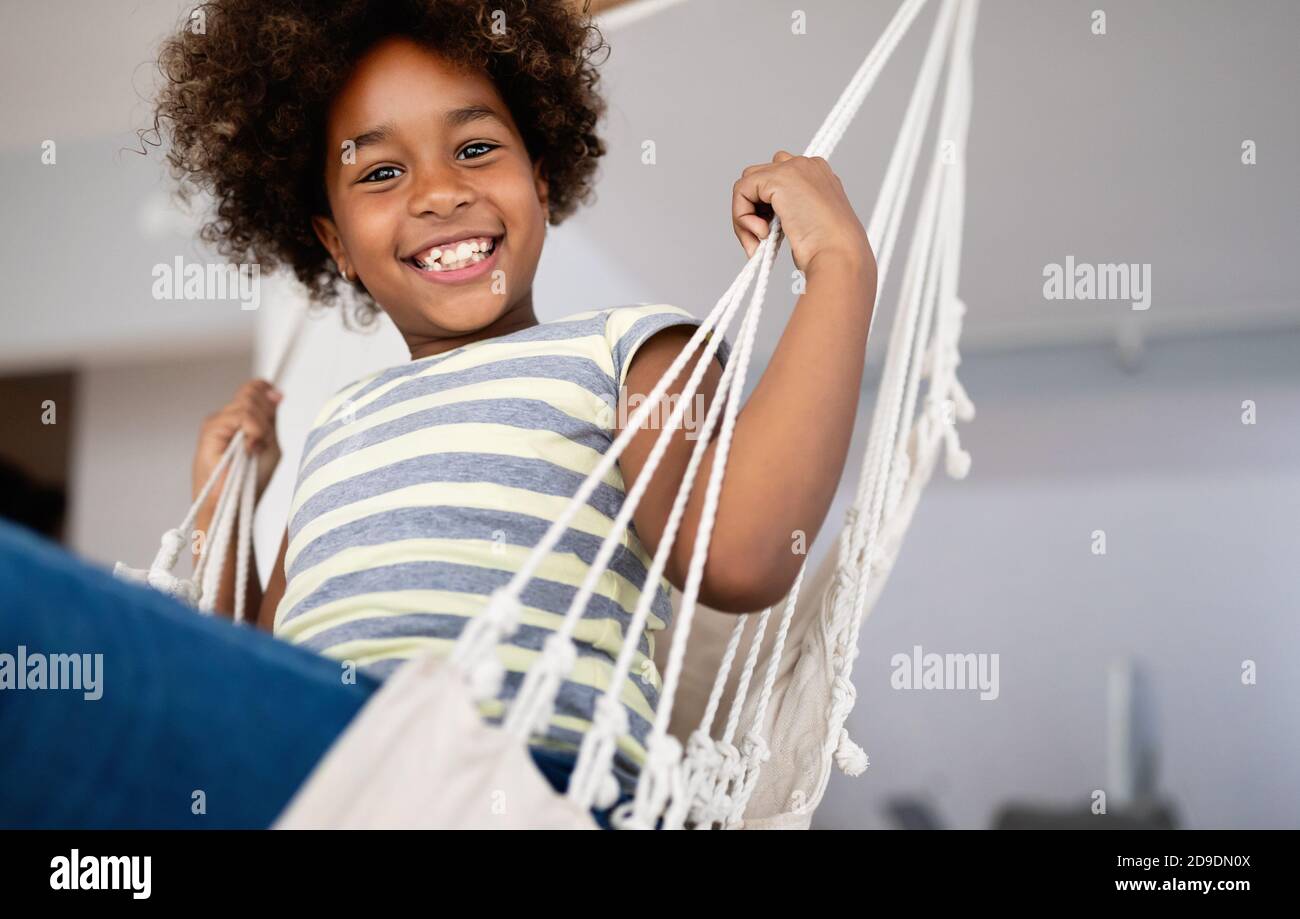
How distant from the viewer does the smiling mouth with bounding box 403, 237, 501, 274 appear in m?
0.88

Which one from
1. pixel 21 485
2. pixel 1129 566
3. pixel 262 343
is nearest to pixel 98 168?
pixel 21 485

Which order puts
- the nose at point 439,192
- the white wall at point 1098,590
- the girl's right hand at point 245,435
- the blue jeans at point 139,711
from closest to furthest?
the blue jeans at point 139,711
the nose at point 439,192
the girl's right hand at point 245,435
the white wall at point 1098,590

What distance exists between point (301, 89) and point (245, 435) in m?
0.37

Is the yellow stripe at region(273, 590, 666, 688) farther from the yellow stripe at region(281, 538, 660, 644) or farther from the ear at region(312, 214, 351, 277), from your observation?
the ear at region(312, 214, 351, 277)

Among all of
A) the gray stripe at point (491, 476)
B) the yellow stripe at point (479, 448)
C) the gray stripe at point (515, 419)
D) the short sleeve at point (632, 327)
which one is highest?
the short sleeve at point (632, 327)

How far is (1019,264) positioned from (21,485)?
8.34ft

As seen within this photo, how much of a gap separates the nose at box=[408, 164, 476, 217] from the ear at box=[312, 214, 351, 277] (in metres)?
0.21

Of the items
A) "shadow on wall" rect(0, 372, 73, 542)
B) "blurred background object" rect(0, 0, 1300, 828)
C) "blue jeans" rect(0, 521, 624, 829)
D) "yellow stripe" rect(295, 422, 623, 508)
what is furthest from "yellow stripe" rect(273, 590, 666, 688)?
"shadow on wall" rect(0, 372, 73, 542)

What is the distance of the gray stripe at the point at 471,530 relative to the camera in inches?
28.0

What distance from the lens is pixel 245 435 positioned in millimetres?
1166

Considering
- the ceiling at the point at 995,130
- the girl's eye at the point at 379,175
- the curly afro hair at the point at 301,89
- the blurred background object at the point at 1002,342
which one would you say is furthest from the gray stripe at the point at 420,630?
the ceiling at the point at 995,130

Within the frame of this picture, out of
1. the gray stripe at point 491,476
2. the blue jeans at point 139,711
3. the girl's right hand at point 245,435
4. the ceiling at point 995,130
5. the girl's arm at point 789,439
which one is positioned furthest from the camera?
the ceiling at point 995,130

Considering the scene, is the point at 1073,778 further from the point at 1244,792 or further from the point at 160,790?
the point at 160,790

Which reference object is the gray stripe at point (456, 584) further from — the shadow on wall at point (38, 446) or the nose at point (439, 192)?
the shadow on wall at point (38, 446)
